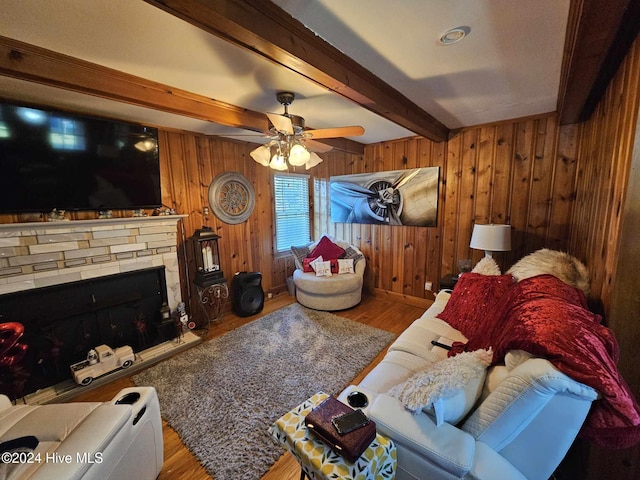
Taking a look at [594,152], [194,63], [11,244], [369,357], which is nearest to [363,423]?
[369,357]

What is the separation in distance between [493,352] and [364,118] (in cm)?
242

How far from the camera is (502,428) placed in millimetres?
1040

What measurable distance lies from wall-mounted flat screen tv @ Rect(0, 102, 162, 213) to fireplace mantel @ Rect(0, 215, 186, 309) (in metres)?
0.17

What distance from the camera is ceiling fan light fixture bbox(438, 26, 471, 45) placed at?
1.36m

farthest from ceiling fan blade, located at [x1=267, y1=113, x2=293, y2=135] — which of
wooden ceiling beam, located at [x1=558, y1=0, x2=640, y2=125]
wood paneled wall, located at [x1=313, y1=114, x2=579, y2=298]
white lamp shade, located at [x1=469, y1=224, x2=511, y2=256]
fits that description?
wood paneled wall, located at [x1=313, y1=114, x2=579, y2=298]

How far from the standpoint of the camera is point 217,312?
3504 millimetres

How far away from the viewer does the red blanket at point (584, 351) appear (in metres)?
0.92

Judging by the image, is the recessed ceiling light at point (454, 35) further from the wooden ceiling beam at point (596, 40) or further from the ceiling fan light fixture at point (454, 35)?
the wooden ceiling beam at point (596, 40)

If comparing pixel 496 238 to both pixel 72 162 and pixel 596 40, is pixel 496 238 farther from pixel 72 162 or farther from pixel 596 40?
pixel 72 162

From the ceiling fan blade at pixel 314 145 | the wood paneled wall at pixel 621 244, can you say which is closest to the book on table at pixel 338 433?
the wood paneled wall at pixel 621 244

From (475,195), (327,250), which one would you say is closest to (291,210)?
(327,250)

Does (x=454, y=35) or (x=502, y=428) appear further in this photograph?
(x=454, y=35)

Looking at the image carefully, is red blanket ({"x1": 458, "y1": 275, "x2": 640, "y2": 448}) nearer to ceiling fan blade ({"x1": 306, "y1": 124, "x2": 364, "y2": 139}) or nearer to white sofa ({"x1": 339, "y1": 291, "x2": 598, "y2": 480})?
white sofa ({"x1": 339, "y1": 291, "x2": 598, "y2": 480})

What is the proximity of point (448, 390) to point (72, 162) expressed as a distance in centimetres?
324
